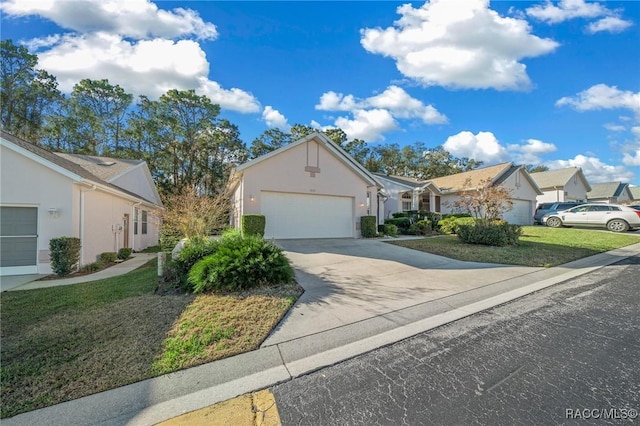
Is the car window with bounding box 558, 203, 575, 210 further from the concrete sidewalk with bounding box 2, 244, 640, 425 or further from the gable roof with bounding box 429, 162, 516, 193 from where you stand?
the concrete sidewalk with bounding box 2, 244, 640, 425

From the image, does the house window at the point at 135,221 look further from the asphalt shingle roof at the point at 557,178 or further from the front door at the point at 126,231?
the asphalt shingle roof at the point at 557,178

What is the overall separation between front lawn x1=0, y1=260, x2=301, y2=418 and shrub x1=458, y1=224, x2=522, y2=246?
29.6ft

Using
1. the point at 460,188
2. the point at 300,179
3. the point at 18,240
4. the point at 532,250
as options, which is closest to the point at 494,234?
the point at 532,250

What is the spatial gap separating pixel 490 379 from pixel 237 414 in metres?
2.49

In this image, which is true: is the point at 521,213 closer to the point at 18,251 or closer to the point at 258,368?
the point at 258,368

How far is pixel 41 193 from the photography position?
8.55 m

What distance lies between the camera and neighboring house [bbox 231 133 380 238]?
1296cm

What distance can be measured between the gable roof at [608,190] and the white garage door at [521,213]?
820 inches

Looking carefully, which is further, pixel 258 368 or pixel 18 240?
pixel 18 240

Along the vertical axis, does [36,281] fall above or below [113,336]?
below

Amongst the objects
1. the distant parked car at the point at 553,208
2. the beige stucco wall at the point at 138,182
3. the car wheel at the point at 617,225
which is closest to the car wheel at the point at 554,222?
the distant parked car at the point at 553,208

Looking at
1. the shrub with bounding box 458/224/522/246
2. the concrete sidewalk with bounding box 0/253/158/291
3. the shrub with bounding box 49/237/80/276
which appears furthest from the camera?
the shrub with bounding box 458/224/522/246

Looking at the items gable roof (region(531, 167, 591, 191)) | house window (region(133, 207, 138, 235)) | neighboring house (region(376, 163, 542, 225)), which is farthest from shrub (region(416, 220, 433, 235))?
gable roof (region(531, 167, 591, 191))

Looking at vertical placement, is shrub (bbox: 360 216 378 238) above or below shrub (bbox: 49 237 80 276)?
above
